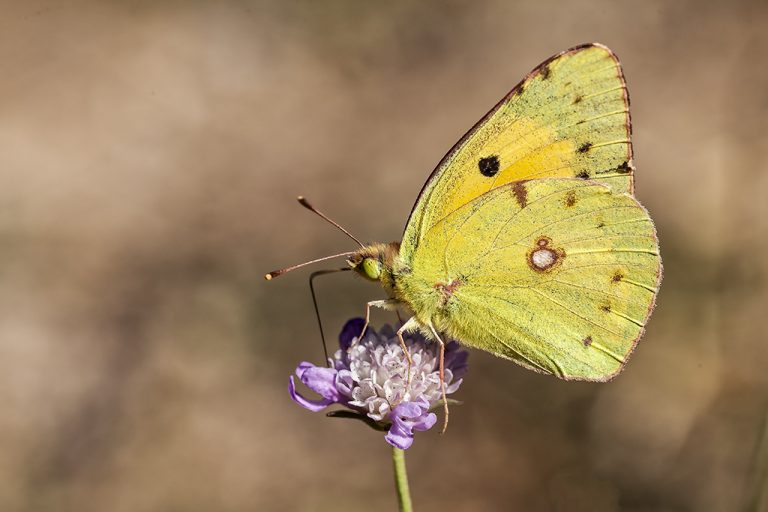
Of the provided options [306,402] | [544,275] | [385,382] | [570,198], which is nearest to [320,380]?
[306,402]

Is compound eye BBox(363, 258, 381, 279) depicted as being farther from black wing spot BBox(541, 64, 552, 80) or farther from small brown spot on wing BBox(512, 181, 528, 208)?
black wing spot BBox(541, 64, 552, 80)

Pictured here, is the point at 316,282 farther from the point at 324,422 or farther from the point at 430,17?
the point at 430,17

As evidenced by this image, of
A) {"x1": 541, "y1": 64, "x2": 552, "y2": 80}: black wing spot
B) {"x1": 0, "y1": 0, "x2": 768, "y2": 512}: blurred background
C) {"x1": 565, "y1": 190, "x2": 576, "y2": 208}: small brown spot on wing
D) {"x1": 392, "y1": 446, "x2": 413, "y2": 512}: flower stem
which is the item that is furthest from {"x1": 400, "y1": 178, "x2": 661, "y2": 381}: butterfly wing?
{"x1": 0, "y1": 0, "x2": 768, "y2": 512}: blurred background

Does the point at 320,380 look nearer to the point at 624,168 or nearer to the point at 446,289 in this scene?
the point at 446,289

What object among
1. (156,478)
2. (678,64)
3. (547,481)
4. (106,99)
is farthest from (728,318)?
(106,99)

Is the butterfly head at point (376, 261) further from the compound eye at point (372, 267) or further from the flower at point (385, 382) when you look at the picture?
the flower at point (385, 382)
